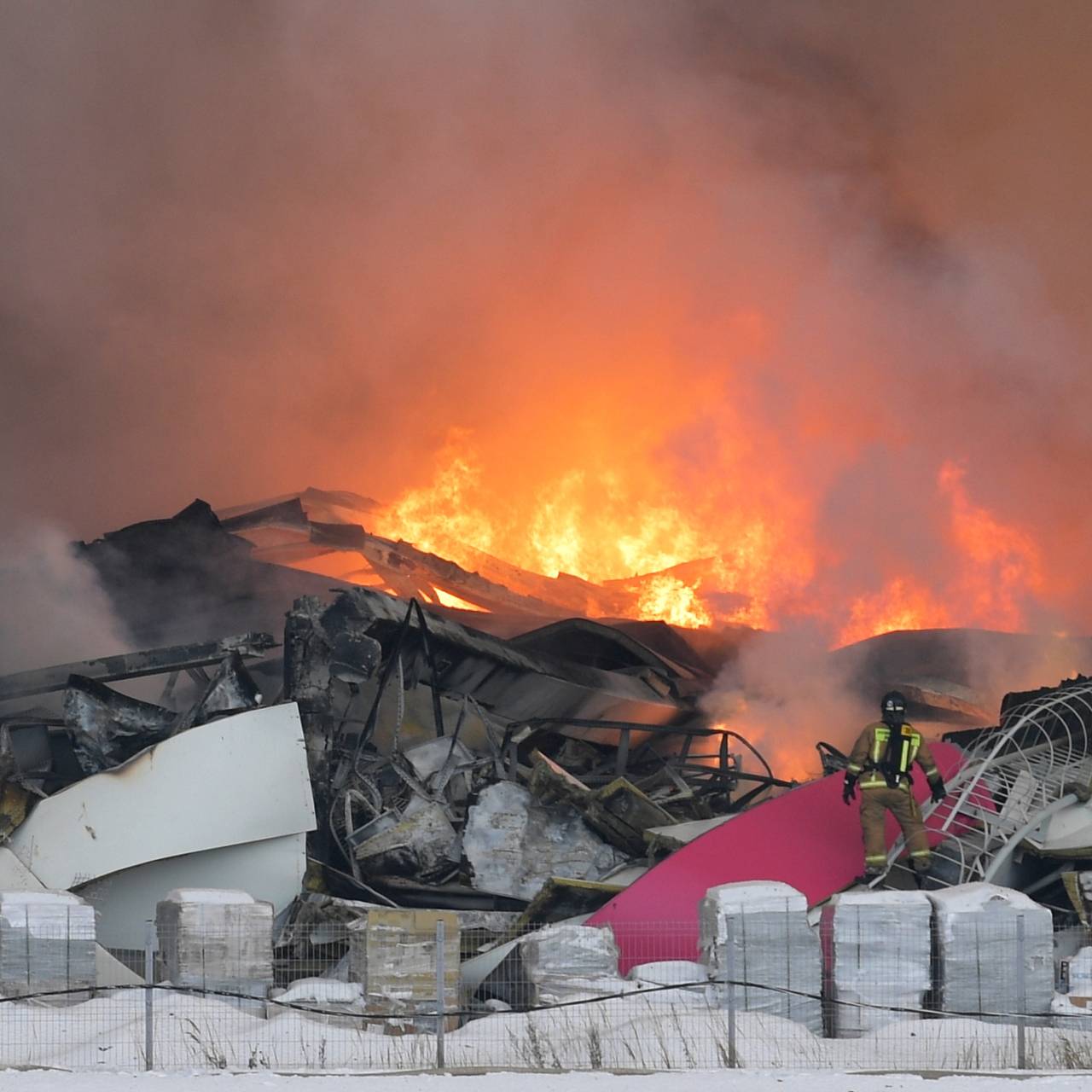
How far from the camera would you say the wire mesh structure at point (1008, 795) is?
13.9 meters

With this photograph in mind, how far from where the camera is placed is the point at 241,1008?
11305mm

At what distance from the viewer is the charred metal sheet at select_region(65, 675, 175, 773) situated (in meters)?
16.0

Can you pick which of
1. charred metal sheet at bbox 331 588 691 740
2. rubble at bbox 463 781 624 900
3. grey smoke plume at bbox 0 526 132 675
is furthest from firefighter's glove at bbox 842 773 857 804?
grey smoke plume at bbox 0 526 132 675

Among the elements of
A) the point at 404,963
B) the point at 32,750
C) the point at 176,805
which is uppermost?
the point at 32,750

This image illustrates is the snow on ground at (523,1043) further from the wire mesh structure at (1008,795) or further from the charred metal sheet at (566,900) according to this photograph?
the charred metal sheet at (566,900)

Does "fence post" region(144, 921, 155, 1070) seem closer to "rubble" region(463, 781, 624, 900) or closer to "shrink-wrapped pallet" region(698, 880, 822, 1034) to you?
"shrink-wrapped pallet" region(698, 880, 822, 1034)

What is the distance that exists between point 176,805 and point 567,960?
4.63 metres

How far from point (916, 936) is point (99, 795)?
7180mm

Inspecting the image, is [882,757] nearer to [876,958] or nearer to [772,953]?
[876,958]

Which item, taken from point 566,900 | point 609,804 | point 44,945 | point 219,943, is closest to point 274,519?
point 609,804

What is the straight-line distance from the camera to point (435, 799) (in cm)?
1570

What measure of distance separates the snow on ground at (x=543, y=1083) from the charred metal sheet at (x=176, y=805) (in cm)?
528

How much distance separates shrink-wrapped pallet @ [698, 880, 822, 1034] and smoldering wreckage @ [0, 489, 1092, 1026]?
4.21 feet

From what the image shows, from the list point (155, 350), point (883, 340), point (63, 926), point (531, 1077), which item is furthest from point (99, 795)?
point (883, 340)
